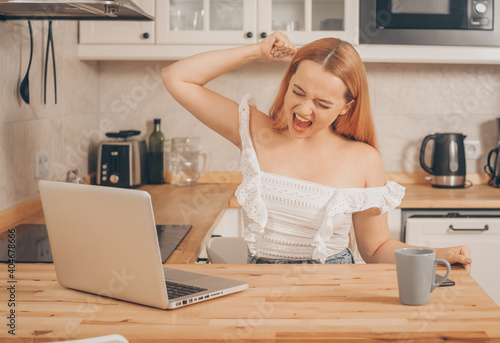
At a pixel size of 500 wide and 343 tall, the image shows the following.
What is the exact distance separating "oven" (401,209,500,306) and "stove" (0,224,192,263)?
1131mm

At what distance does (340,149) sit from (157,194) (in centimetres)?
134

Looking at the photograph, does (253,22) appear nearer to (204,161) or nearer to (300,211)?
(204,161)

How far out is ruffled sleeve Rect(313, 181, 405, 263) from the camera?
1.65m

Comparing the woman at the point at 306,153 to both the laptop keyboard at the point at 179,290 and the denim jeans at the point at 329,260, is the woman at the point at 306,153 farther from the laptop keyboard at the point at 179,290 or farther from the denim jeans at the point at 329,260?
the laptop keyboard at the point at 179,290

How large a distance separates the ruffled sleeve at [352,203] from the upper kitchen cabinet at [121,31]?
156 cm

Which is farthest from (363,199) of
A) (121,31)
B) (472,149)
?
(472,149)

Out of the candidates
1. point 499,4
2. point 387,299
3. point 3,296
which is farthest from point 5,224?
point 499,4

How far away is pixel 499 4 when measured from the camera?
2.90m

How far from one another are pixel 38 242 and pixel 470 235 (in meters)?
1.83

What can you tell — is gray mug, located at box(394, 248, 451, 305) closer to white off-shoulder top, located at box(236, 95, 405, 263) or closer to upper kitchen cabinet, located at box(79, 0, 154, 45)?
white off-shoulder top, located at box(236, 95, 405, 263)

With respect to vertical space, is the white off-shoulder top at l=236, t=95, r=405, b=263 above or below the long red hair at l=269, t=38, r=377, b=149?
below

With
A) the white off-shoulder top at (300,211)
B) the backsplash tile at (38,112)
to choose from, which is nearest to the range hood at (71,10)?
the backsplash tile at (38,112)

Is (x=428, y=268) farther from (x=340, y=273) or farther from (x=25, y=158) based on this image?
(x=25, y=158)

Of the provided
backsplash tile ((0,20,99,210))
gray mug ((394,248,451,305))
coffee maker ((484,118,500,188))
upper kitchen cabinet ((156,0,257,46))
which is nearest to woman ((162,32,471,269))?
gray mug ((394,248,451,305))
